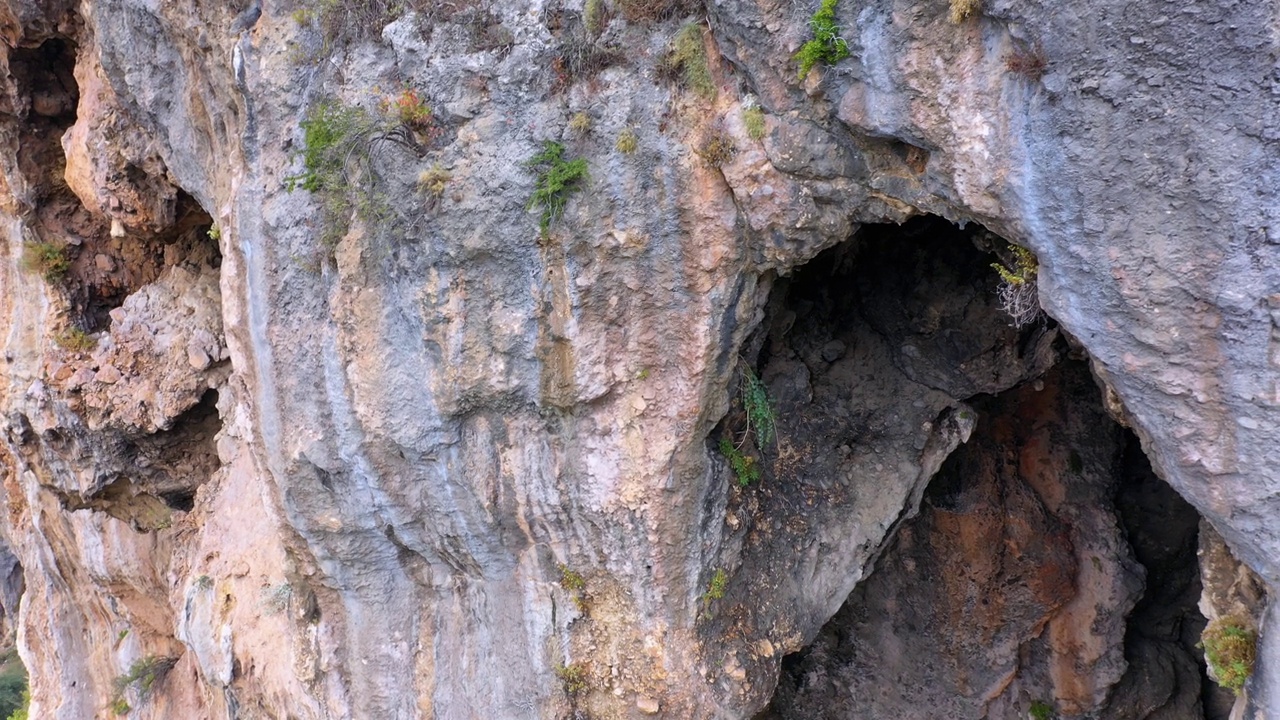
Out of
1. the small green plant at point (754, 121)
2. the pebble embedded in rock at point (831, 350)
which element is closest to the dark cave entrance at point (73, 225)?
the small green plant at point (754, 121)

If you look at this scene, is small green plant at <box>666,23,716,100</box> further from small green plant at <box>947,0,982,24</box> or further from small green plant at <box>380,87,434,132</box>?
small green plant at <box>380,87,434,132</box>

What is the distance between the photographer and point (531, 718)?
6.05 metres

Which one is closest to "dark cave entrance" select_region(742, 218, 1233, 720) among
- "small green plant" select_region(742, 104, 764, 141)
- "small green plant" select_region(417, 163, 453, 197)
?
"small green plant" select_region(742, 104, 764, 141)

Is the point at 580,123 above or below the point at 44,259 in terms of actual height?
above

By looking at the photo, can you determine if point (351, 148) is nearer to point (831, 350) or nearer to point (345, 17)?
point (345, 17)

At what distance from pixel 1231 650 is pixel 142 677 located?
10.4m

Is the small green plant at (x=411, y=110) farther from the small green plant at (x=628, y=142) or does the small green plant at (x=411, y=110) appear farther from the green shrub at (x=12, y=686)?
the green shrub at (x=12, y=686)

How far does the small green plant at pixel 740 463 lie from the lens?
5.66 meters

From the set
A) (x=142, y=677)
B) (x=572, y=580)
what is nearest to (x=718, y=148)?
(x=572, y=580)

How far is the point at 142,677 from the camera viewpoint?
8719mm

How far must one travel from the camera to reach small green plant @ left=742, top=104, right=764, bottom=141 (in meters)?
4.38

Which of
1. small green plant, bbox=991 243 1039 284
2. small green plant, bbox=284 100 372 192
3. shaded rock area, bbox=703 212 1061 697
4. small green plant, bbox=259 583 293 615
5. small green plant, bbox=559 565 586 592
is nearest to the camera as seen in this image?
small green plant, bbox=991 243 1039 284

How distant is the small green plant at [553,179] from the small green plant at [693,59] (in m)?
0.82

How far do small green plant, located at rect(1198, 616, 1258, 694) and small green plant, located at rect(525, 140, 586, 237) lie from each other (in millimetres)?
4632
